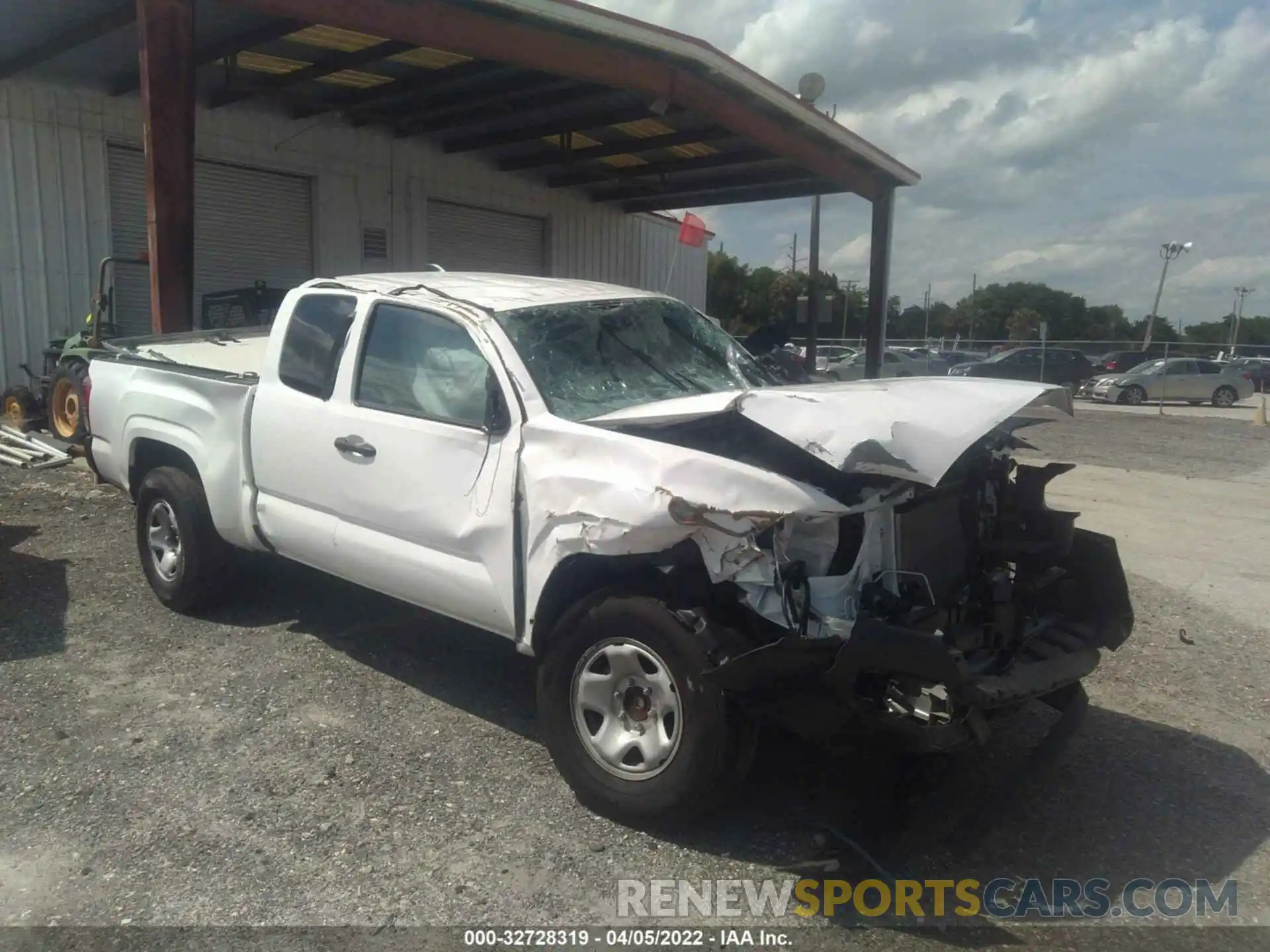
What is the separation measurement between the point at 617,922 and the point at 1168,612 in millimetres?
4885

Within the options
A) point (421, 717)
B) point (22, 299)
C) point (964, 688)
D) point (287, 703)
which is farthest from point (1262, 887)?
point (22, 299)

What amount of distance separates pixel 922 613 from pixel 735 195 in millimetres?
14032

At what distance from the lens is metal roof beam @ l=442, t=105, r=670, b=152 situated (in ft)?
41.4

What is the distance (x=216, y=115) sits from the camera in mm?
13078

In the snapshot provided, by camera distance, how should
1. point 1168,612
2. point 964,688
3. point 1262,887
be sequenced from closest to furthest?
Answer: point 964,688, point 1262,887, point 1168,612

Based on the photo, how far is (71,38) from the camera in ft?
33.9

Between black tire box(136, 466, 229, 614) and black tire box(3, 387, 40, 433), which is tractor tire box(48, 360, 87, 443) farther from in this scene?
black tire box(136, 466, 229, 614)

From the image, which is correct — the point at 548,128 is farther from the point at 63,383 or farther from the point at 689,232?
the point at 63,383

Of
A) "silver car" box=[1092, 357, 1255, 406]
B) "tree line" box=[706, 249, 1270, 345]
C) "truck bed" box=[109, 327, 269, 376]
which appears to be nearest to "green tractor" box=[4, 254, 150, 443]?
"truck bed" box=[109, 327, 269, 376]

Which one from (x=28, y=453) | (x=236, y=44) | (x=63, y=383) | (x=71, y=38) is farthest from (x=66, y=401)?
(x=236, y=44)

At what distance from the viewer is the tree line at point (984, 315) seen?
6088 centimetres

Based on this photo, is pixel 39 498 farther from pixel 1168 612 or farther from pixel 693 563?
pixel 1168 612

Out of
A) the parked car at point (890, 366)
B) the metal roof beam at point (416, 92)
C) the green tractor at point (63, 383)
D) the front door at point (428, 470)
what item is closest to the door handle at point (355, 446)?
the front door at point (428, 470)

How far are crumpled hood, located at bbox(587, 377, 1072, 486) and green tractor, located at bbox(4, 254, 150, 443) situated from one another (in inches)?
311
